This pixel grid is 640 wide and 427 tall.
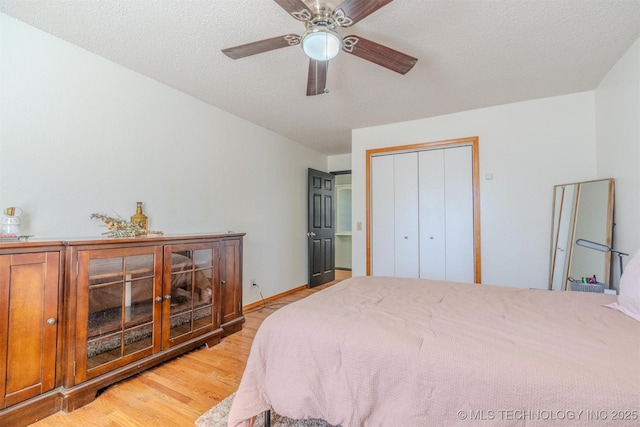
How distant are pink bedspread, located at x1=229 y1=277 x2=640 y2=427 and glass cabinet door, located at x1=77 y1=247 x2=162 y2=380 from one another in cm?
116

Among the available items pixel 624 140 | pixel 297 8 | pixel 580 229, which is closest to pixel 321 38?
pixel 297 8

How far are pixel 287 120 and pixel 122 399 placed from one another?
308 cm

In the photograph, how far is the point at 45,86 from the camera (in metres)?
1.99

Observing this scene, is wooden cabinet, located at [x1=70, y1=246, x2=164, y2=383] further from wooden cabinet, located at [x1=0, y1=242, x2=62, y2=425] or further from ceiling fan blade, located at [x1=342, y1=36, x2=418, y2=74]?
ceiling fan blade, located at [x1=342, y1=36, x2=418, y2=74]

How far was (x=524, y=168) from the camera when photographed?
3119 mm

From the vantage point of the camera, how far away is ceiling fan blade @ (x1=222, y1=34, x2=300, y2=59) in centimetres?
161

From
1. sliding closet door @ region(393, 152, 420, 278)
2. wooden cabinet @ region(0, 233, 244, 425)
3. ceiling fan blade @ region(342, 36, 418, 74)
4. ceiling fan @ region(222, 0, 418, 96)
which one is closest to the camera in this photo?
ceiling fan @ region(222, 0, 418, 96)

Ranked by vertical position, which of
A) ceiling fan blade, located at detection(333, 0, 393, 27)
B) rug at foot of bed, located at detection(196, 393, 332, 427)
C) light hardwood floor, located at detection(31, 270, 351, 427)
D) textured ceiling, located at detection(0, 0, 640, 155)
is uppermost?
textured ceiling, located at detection(0, 0, 640, 155)

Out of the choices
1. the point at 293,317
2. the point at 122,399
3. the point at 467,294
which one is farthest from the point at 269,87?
the point at 122,399

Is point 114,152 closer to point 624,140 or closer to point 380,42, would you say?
point 380,42

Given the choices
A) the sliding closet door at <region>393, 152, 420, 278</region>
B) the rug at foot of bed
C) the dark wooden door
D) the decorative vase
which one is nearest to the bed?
the rug at foot of bed

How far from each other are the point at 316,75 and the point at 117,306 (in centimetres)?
203

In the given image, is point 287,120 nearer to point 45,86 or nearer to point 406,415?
point 45,86

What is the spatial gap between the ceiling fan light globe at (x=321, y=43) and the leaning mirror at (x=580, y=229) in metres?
2.58
